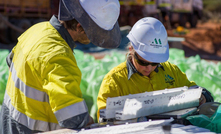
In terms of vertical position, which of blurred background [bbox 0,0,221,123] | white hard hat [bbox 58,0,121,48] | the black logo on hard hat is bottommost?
blurred background [bbox 0,0,221,123]

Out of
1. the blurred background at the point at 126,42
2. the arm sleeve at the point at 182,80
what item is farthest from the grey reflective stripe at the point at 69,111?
the blurred background at the point at 126,42

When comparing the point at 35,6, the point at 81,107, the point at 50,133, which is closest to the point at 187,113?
the point at 81,107

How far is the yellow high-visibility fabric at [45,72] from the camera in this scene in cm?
156

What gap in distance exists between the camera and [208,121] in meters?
1.76

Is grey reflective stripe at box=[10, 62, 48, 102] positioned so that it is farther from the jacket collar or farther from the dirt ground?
the dirt ground

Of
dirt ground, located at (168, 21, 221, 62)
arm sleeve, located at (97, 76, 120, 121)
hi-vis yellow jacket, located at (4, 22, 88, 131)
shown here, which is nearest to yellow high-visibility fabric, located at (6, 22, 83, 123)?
hi-vis yellow jacket, located at (4, 22, 88, 131)

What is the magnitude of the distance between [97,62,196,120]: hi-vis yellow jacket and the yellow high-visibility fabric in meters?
0.74

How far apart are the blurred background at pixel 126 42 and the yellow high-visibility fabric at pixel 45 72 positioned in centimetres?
212

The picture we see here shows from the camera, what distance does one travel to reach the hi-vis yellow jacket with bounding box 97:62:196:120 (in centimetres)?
250

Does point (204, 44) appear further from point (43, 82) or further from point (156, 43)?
point (43, 82)

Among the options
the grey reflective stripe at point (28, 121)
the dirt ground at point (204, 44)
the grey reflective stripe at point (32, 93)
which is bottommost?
the dirt ground at point (204, 44)

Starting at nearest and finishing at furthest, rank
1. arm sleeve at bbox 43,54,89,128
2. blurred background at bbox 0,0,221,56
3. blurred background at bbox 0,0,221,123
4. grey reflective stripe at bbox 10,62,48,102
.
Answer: arm sleeve at bbox 43,54,89,128 → grey reflective stripe at bbox 10,62,48,102 → blurred background at bbox 0,0,221,123 → blurred background at bbox 0,0,221,56

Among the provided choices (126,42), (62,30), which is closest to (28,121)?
(62,30)

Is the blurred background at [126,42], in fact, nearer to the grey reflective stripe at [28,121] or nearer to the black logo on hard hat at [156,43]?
the black logo on hard hat at [156,43]
